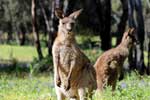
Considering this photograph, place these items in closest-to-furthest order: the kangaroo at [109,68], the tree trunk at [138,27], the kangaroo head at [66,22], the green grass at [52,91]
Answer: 1. the kangaroo head at [66,22]
2. the green grass at [52,91]
3. the kangaroo at [109,68]
4. the tree trunk at [138,27]

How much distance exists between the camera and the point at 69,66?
6.82 m

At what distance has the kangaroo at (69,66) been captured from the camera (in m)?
6.77

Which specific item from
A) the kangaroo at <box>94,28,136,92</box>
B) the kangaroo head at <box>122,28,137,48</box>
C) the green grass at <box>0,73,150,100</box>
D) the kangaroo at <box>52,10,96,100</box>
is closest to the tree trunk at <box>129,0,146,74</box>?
the kangaroo head at <box>122,28,137,48</box>

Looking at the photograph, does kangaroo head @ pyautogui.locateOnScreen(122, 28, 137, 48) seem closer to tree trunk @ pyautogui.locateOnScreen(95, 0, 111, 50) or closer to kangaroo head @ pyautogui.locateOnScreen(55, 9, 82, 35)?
kangaroo head @ pyautogui.locateOnScreen(55, 9, 82, 35)

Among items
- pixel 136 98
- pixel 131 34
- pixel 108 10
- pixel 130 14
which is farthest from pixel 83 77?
pixel 108 10

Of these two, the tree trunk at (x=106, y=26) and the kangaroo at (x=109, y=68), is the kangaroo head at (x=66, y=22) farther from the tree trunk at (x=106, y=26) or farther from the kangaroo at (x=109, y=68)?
the tree trunk at (x=106, y=26)

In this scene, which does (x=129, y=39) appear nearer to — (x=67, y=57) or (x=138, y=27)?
(x=67, y=57)

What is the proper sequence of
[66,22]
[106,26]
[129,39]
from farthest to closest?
[106,26] → [129,39] → [66,22]

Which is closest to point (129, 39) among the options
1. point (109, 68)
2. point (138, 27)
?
point (109, 68)

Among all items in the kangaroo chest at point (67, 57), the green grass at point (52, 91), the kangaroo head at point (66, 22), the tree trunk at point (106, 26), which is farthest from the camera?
the tree trunk at point (106, 26)

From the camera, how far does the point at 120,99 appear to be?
6.85 meters

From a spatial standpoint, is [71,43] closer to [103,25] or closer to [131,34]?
[131,34]

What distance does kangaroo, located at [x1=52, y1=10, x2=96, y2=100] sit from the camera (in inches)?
267

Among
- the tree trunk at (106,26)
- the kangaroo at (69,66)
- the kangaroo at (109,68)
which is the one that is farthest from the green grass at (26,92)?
A: the tree trunk at (106,26)
